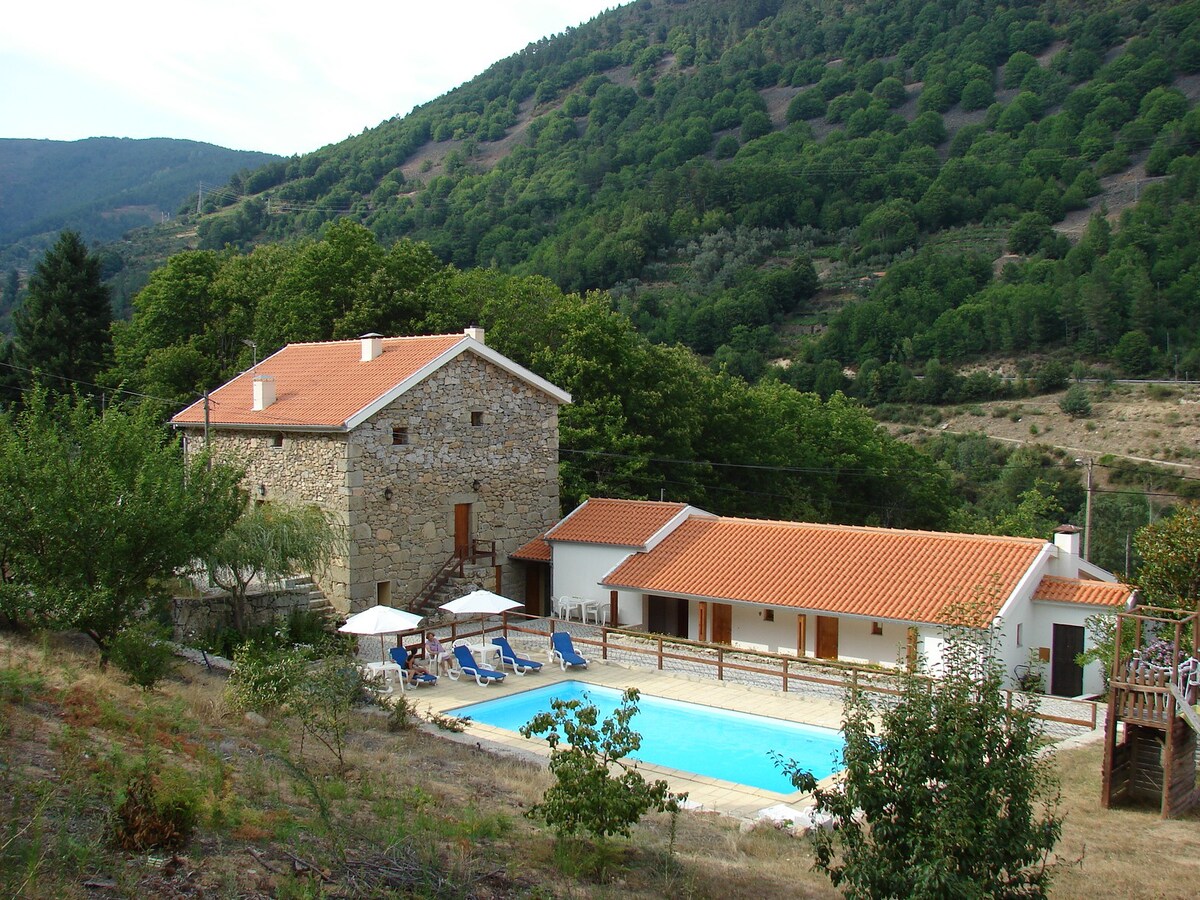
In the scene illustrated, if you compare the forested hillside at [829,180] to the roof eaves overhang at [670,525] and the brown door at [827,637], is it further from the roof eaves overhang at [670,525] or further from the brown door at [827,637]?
the brown door at [827,637]

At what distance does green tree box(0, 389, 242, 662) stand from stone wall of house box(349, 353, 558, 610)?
7.04 metres

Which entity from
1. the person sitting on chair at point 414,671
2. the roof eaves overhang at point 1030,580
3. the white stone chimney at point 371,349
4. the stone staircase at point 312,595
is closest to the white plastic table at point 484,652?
the person sitting on chair at point 414,671

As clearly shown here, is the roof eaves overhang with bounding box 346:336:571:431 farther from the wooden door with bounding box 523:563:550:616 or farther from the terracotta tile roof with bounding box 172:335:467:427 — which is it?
the wooden door with bounding box 523:563:550:616

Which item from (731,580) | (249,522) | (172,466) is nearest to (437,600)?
(249,522)

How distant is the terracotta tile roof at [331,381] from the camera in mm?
22688

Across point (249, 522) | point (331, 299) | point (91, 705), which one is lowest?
point (91, 705)

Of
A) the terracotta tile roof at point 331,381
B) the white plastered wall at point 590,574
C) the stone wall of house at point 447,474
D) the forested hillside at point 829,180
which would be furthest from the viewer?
the forested hillside at point 829,180

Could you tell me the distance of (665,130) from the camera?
138125mm

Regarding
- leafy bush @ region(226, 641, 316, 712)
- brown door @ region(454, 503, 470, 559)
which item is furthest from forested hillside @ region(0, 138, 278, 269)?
leafy bush @ region(226, 641, 316, 712)

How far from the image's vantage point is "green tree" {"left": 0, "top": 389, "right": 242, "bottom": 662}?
44.7 feet

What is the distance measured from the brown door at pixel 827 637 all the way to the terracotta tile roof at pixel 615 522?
15.0ft

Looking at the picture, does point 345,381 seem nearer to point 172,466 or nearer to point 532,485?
point 532,485

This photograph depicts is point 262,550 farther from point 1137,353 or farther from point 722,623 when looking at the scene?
point 1137,353

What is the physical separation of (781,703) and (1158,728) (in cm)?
610
